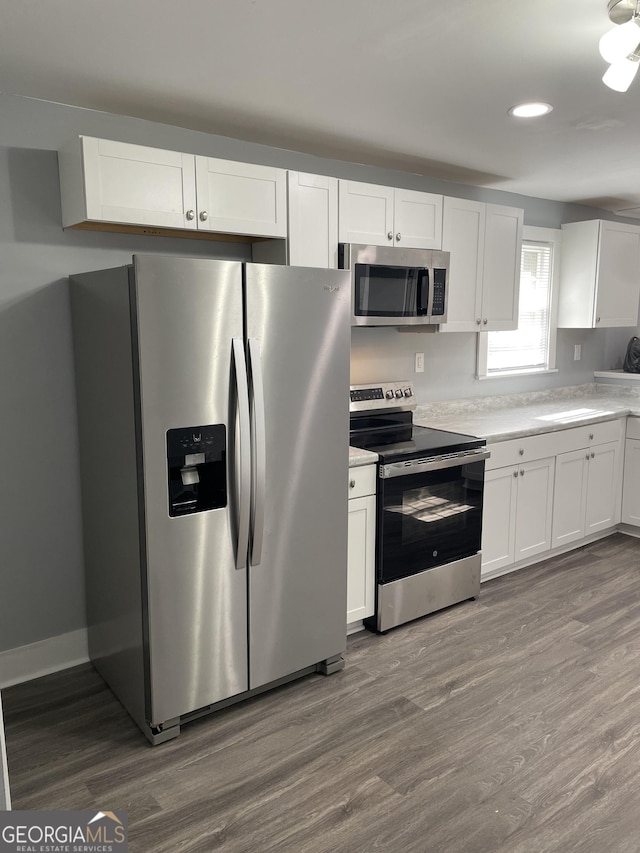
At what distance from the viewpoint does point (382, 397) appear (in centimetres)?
367

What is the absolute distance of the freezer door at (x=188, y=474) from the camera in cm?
222

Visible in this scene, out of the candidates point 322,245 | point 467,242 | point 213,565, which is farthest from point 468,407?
point 213,565

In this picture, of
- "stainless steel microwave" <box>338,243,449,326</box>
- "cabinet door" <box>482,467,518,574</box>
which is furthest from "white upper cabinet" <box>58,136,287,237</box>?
"cabinet door" <box>482,467,518,574</box>

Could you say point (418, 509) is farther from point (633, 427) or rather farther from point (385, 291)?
point (633, 427)

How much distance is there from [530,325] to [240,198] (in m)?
2.83

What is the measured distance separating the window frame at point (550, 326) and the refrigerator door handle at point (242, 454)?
7.97 ft

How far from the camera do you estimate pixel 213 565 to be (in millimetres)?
2432

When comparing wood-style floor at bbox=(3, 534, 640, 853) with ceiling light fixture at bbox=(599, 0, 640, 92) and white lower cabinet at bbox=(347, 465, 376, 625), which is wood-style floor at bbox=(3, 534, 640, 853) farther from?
ceiling light fixture at bbox=(599, 0, 640, 92)

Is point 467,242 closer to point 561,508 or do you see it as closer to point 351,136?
point 351,136

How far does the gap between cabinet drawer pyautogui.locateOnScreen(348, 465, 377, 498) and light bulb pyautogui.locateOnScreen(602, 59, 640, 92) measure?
5.75ft

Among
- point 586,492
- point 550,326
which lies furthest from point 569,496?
point 550,326

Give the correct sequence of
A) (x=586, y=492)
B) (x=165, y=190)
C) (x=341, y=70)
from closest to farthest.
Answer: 1. (x=341, y=70)
2. (x=165, y=190)
3. (x=586, y=492)

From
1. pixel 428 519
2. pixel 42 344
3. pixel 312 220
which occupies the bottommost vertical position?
pixel 428 519

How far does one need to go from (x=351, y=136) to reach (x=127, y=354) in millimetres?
1602
